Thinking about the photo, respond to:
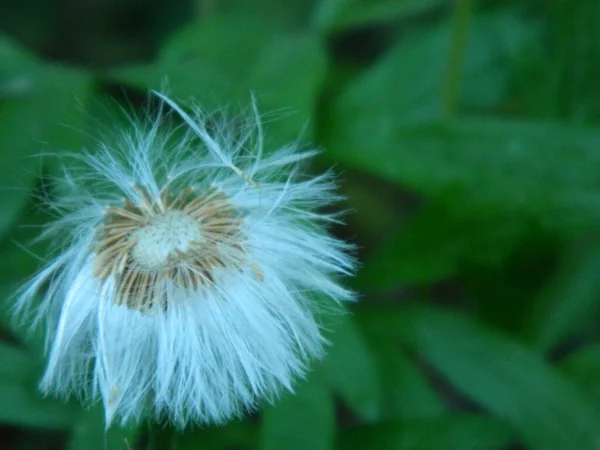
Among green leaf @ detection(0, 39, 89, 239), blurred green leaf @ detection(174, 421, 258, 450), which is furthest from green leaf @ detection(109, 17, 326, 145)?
blurred green leaf @ detection(174, 421, 258, 450)

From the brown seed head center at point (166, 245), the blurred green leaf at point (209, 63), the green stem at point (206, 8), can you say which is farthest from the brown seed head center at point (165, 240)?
the green stem at point (206, 8)

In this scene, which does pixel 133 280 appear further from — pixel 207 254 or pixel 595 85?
pixel 595 85

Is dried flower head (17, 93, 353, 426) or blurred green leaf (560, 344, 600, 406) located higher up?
blurred green leaf (560, 344, 600, 406)

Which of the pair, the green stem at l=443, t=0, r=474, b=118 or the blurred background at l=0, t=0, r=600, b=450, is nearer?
the blurred background at l=0, t=0, r=600, b=450

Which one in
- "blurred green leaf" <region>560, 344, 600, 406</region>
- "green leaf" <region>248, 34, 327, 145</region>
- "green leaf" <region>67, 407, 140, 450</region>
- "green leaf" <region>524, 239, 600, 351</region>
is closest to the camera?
"green leaf" <region>67, 407, 140, 450</region>

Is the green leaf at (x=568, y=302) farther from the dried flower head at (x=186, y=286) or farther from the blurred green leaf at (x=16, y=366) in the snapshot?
the blurred green leaf at (x=16, y=366)

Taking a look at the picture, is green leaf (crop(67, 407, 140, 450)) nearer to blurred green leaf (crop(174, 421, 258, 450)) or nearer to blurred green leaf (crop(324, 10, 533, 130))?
blurred green leaf (crop(174, 421, 258, 450))
